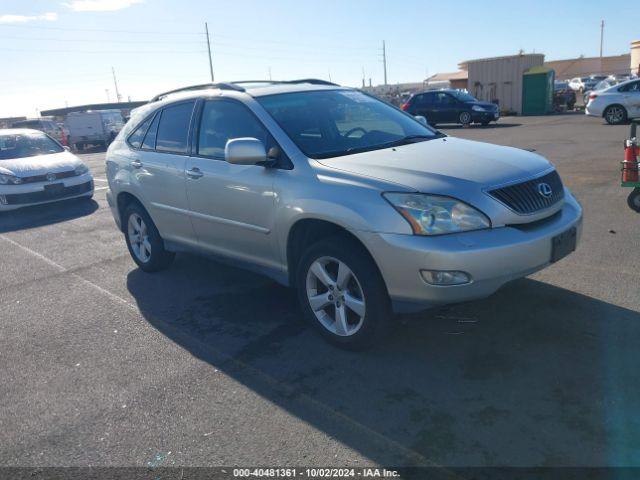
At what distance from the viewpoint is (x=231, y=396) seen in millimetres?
3350

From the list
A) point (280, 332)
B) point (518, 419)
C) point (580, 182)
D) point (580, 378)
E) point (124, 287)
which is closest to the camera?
point (518, 419)

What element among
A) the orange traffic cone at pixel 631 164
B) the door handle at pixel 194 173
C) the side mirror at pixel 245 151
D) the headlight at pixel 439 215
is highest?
the side mirror at pixel 245 151

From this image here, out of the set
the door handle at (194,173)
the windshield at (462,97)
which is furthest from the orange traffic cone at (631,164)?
the windshield at (462,97)

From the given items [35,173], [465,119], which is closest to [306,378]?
[35,173]

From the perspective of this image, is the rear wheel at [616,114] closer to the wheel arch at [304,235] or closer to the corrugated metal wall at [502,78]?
the corrugated metal wall at [502,78]

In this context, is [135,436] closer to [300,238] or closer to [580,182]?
[300,238]

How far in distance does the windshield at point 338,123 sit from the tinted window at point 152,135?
60.3 inches

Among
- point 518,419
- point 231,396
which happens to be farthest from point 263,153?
point 518,419

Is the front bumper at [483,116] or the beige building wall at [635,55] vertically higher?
the beige building wall at [635,55]

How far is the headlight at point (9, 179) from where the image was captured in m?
9.73

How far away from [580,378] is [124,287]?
420 cm

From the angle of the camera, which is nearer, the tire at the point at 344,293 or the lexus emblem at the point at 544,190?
the tire at the point at 344,293

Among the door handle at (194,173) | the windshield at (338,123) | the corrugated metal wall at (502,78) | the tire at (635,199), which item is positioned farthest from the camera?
the corrugated metal wall at (502,78)

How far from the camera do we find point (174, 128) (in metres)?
5.16
